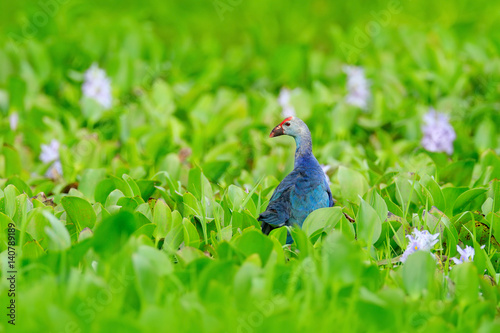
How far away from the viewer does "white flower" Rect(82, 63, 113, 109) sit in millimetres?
5055

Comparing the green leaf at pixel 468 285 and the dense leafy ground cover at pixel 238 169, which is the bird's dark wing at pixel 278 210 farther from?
the green leaf at pixel 468 285

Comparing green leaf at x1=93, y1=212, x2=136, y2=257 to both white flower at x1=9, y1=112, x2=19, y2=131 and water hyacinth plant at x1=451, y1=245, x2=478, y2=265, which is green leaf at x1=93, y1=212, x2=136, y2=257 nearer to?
water hyacinth plant at x1=451, y1=245, x2=478, y2=265

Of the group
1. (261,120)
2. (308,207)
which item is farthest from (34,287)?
(261,120)

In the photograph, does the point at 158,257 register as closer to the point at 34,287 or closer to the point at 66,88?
the point at 34,287

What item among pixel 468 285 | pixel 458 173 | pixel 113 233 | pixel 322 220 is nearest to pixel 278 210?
pixel 322 220

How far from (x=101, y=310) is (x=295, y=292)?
70 cm

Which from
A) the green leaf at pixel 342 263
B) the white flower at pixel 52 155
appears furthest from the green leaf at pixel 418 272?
the white flower at pixel 52 155

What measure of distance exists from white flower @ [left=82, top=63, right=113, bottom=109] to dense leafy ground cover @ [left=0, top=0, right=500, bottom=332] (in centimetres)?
10

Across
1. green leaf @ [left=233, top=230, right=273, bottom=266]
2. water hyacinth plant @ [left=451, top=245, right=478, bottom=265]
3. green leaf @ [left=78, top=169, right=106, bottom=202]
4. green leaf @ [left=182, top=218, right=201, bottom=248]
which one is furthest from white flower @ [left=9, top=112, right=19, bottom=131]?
water hyacinth plant @ [left=451, top=245, right=478, bottom=265]

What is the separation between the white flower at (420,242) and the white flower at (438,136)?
1.80 meters

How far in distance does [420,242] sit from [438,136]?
188cm

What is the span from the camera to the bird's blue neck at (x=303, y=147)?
306 cm

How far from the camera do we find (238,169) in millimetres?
4215

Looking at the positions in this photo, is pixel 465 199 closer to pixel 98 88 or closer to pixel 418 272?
pixel 418 272
